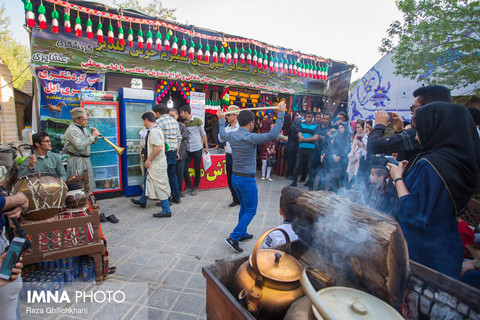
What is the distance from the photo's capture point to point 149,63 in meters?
6.98

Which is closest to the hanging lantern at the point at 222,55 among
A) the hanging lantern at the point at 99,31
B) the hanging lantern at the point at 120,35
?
the hanging lantern at the point at 120,35

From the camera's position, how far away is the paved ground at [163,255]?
243 centimetres

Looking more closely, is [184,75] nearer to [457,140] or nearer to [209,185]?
[209,185]

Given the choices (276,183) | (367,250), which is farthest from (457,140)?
(276,183)

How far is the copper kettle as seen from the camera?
139cm

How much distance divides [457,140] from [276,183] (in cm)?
620

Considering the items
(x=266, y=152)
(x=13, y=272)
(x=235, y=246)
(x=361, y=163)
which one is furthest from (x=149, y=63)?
(x=13, y=272)

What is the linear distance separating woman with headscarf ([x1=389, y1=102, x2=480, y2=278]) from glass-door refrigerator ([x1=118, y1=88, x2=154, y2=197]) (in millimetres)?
5569

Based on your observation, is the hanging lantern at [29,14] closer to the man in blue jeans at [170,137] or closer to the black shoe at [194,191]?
the man in blue jeans at [170,137]

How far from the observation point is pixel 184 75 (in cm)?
747

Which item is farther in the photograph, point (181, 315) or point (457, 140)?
point (181, 315)

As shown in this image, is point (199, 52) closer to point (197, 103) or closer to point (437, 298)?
point (197, 103)

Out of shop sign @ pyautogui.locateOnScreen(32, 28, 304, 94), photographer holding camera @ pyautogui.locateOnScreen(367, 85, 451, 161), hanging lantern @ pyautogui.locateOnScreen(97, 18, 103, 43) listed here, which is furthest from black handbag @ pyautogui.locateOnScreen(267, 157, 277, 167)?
hanging lantern @ pyautogui.locateOnScreen(97, 18, 103, 43)

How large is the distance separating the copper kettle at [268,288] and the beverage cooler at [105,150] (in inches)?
204
